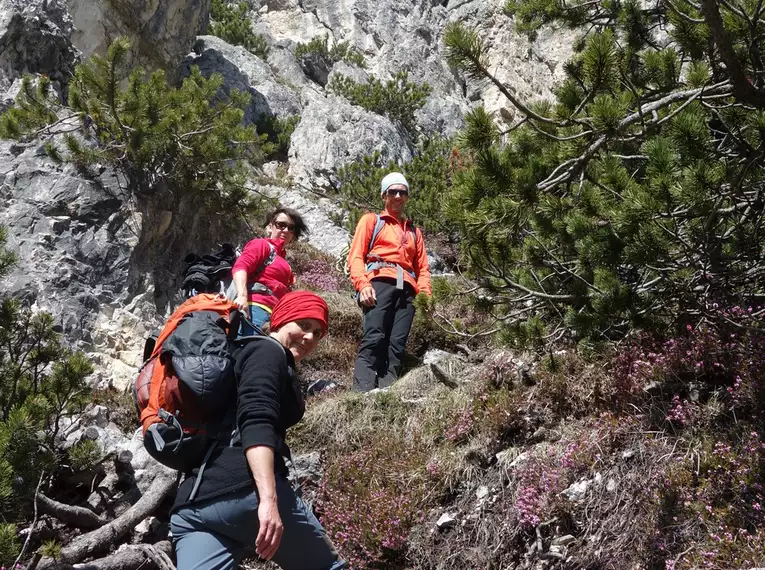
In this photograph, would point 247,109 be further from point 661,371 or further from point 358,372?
point 661,371

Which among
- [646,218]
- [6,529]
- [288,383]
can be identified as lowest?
[6,529]

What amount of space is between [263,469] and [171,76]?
15375 mm

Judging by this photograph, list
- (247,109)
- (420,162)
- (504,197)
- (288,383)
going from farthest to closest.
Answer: (247,109)
(420,162)
(504,197)
(288,383)

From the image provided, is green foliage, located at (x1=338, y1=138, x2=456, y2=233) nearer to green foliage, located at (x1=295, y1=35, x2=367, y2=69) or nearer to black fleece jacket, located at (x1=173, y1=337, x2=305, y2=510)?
black fleece jacket, located at (x1=173, y1=337, x2=305, y2=510)

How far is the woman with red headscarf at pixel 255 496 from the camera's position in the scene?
2.45m

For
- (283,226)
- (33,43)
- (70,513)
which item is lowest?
(70,513)

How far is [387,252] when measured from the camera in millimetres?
6043

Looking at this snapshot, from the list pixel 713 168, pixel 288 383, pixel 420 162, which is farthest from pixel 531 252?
pixel 420 162

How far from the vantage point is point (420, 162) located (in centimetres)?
1288

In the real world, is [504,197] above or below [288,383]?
above

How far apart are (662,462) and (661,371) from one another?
0.60 meters

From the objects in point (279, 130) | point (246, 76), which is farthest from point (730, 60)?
point (246, 76)

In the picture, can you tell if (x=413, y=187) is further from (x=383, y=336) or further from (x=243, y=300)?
(x=243, y=300)

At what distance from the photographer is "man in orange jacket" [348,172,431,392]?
5.89 metres
